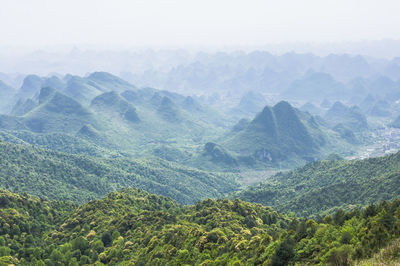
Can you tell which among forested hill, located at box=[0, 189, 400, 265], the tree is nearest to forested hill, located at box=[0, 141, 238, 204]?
forested hill, located at box=[0, 189, 400, 265]

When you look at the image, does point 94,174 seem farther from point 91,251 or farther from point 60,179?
point 91,251

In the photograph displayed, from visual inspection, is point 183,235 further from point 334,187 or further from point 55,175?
point 55,175

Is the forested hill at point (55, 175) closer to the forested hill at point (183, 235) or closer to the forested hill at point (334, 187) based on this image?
the forested hill at point (183, 235)

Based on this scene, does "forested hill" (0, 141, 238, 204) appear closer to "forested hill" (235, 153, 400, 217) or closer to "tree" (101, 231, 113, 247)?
"forested hill" (235, 153, 400, 217)

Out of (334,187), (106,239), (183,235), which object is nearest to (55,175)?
(106,239)

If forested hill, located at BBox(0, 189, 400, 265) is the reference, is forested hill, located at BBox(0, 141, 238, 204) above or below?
below

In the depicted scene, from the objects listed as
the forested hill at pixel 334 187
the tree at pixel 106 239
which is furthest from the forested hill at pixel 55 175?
the tree at pixel 106 239
